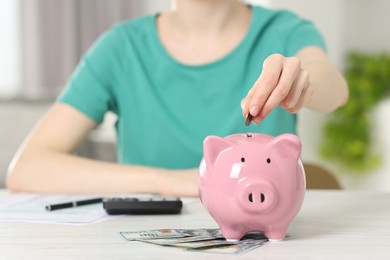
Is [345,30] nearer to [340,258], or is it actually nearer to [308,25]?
[308,25]

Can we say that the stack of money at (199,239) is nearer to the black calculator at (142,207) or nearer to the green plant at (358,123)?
the black calculator at (142,207)

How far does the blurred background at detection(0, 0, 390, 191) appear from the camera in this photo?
3.78m

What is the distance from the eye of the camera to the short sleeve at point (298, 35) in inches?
61.7

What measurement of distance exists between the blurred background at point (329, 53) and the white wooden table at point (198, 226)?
1658mm

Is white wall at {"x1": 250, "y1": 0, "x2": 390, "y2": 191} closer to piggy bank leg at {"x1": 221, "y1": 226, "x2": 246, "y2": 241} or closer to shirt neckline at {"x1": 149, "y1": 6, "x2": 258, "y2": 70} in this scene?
shirt neckline at {"x1": 149, "y1": 6, "x2": 258, "y2": 70}

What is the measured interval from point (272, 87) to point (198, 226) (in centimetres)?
19

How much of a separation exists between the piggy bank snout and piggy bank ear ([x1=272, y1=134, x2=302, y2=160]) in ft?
0.15

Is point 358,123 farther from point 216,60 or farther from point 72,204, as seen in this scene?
point 72,204

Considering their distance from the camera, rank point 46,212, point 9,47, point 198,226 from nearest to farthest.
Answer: point 198,226 → point 46,212 → point 9,47

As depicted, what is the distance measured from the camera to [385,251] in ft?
2.39

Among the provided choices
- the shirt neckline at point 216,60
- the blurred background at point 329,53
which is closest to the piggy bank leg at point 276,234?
the shirt neckline at point 216,60

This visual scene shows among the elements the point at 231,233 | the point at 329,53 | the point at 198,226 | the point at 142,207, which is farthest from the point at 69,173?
the point at 329,53

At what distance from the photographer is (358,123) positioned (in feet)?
12.5

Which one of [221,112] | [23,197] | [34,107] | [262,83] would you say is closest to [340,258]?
[262,83]
